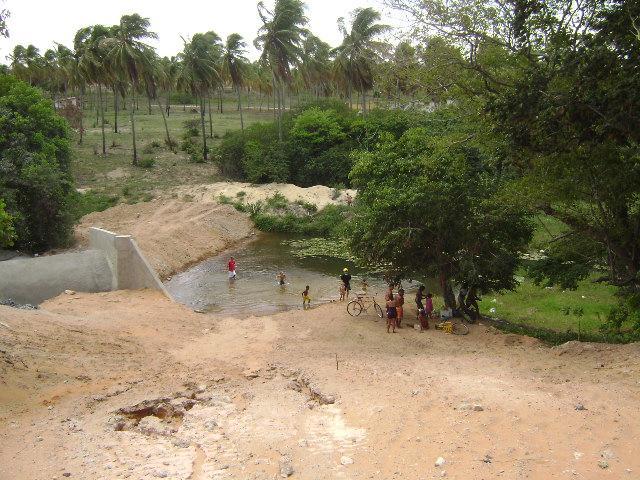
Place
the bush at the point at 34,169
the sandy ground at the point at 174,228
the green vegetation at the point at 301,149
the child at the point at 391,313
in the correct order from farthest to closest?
the green vegetation at the point at 301,149 → the sandy ground at the point at 174,228 → the bush at the point at 34,169 → the child at the point at 391,313

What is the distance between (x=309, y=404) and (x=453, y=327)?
7093 mm

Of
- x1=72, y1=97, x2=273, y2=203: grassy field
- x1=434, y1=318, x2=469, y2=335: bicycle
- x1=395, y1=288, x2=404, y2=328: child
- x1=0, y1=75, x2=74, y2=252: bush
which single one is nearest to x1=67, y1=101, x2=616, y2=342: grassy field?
x1=72, y1=97, x2=273, y2=203: grassy field

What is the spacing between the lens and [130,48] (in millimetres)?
42188

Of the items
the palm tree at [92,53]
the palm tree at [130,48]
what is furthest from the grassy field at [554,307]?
the palm tree at [92,53]

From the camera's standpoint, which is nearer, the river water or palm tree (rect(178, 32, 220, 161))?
the river water

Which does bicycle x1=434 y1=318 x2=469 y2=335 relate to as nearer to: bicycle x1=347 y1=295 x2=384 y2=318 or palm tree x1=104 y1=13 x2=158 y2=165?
bicycle x1=347 y1=295 x2=384 y2=318

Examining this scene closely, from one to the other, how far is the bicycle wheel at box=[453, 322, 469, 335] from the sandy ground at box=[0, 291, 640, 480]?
519 millimetres

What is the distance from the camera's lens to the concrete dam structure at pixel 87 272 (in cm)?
2044

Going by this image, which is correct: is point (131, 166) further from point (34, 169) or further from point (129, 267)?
point (129, 267)

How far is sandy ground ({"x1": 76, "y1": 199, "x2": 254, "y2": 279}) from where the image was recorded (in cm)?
2953

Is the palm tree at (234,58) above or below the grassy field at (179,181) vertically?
above

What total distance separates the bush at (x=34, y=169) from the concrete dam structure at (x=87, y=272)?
249 inches

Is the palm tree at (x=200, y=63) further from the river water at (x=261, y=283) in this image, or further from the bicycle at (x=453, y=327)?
the bicycle at (x=453, y=327)

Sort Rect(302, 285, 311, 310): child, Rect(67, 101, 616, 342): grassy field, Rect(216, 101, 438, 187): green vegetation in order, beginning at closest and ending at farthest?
Rect(67, 101, 616, 342): grassy field, Rect(302, 285, 311, 310): child, Rect(216, 101, 438, 187): green vegetation
